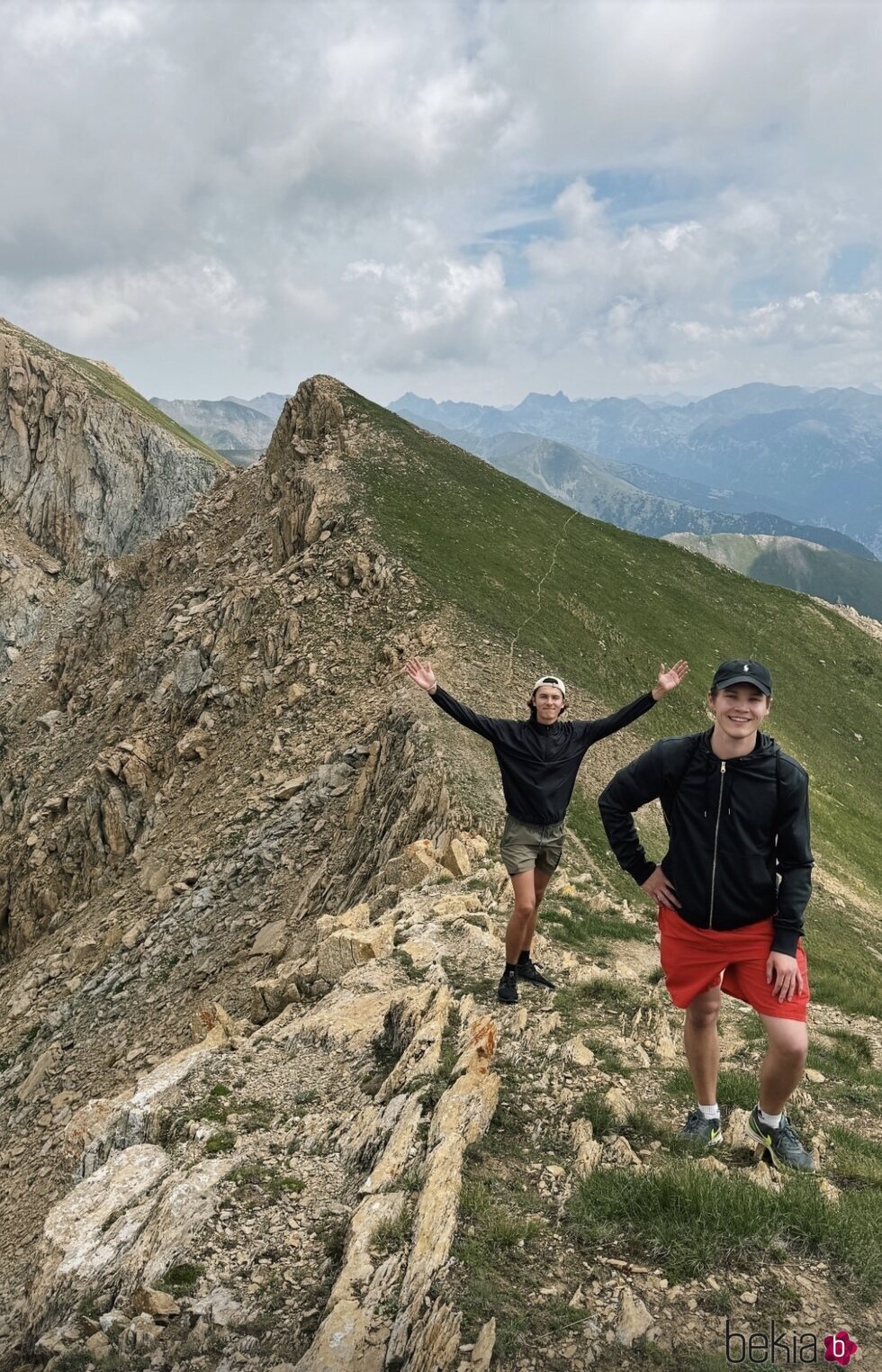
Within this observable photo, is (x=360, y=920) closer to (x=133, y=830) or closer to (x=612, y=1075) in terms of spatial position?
(x=612, y=1075)

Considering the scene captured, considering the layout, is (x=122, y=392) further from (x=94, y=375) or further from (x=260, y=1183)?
(x=260, y=1183)

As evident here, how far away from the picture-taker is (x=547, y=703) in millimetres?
9828

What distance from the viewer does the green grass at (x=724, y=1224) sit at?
18.5 feet

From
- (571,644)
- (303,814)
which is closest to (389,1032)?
(303,814)

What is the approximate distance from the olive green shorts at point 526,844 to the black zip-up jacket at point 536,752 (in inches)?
5.4

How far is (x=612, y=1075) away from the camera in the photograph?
28.5 ft

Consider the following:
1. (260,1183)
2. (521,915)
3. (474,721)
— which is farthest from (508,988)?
(260,1183)

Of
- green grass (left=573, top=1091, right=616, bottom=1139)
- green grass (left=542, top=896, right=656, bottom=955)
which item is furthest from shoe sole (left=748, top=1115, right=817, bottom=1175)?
green grass (left=542, top=896, right=656, bottom=955)

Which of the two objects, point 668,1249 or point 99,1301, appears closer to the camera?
point 668,1249

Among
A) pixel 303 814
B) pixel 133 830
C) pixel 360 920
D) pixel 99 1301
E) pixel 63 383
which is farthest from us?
pixel 63 383

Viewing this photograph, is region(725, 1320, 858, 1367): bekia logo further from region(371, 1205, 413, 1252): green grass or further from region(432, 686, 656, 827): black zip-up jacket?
region(432, 686, 656, 827): black zip-up jacket

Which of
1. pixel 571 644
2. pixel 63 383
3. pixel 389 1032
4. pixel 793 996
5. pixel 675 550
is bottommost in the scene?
pixel 389 1032

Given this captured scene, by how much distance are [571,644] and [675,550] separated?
28101mm

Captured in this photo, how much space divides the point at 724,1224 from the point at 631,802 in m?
3.34
